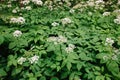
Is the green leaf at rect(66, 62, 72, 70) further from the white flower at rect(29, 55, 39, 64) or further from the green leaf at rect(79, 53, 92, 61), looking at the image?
the white flower at rect(29, 55, 39, 64)

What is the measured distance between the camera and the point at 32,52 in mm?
3475

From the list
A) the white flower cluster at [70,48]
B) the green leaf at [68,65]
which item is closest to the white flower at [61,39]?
the white flower cluster at [70,48]

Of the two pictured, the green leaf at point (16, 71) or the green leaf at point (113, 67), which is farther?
the green leaf at point (16, 71)

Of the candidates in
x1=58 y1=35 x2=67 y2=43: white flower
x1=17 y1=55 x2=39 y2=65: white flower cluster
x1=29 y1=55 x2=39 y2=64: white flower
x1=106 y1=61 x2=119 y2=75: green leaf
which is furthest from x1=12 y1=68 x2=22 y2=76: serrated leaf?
x1=106 y1=61 x2=119 y2=75: green leaf

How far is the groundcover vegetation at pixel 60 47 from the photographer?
10.9 ft

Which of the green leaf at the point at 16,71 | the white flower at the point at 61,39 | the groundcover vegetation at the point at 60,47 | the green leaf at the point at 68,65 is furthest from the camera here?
the white flower at the point at 61,39

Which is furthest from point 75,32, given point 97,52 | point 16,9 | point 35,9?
point 16,9

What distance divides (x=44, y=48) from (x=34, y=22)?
101 cm

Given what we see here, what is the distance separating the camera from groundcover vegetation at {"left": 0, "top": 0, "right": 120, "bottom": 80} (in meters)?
3.32

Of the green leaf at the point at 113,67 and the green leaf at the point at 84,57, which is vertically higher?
the green leaf at the point at 84,57

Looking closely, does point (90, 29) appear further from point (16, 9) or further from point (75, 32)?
point (16, 9)

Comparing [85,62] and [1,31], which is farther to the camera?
[1,31]

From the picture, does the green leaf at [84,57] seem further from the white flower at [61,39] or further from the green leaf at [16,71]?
the green leaf at [16,71]

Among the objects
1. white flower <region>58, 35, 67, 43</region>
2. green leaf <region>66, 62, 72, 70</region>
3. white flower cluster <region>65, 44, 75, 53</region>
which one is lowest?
green leaf <region>66, 62, 72, 70</region>
